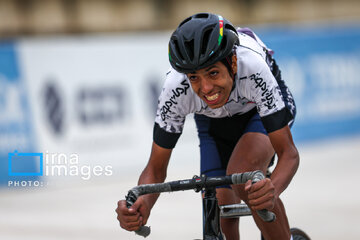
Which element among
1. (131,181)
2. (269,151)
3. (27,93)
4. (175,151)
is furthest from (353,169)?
(269,151)

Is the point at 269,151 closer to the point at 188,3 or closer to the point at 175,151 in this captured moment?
the point at 175,151

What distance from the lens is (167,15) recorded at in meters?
17.3

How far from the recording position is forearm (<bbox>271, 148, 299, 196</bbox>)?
11.7ft

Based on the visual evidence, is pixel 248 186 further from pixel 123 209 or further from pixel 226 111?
pixel 226 111

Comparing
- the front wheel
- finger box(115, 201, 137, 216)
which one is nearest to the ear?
finger box(115, 201, 137, 216)

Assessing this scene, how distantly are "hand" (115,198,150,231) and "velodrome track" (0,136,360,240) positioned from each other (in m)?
3.34

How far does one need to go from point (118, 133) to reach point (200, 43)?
7009mm

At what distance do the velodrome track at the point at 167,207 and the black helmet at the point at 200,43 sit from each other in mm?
3416

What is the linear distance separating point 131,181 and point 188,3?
334 inches

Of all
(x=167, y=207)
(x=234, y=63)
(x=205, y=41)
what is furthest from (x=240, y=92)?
(x=167, y=207)

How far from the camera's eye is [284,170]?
3.61m

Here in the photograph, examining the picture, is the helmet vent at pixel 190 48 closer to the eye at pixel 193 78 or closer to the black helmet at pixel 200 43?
the black helmet at pixel 200 43

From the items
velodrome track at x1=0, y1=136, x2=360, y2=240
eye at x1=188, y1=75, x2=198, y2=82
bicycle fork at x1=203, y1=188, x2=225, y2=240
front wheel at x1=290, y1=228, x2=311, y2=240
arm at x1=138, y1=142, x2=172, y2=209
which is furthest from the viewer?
velodrome track at x1=0, y1=136, x2=360, y2=240

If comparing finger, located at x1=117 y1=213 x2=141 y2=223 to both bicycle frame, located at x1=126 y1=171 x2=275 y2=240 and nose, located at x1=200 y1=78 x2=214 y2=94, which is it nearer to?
bicycle frame, located at x1=126 y1=171 x2=275 y2=240
